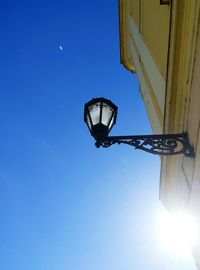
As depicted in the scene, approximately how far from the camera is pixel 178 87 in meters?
4.59

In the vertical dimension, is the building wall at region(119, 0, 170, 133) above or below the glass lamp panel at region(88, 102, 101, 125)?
above

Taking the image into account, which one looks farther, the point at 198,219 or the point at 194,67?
the point at 198,219

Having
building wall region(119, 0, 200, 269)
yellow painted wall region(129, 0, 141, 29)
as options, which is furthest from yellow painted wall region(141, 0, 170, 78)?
yellow painted wall region(129, 0, 141, 29)

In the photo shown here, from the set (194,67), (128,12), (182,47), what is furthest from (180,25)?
(128,12)

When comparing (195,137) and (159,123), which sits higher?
(159,123)

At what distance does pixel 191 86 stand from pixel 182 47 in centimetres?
54

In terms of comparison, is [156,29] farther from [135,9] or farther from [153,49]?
[135,9]

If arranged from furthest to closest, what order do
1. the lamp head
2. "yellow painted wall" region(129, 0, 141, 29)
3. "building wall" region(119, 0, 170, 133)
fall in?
"yellow painted wall" region(129, 0, 141, 29), "building wall" region(119, 0, 170, 133), the lamp head

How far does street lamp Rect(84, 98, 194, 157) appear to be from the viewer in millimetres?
4355

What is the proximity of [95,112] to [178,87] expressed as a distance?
101cm

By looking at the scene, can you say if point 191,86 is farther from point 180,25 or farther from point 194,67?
point 180,25

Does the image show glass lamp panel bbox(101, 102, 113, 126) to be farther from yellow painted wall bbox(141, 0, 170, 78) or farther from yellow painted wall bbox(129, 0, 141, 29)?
yellow painted wall bbox(129, 0, 141, 29)

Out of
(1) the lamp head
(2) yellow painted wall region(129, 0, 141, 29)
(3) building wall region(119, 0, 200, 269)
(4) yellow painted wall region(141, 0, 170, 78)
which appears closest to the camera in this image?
(3) building wall region(119, 0, 200, 269)

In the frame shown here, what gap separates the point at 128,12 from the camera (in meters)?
10.7
